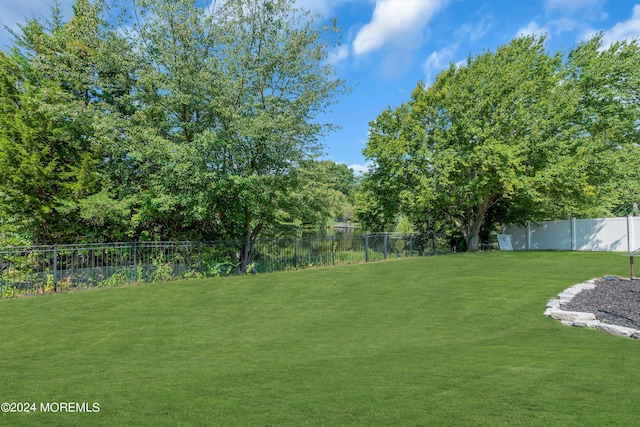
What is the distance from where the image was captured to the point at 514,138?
18781 mm

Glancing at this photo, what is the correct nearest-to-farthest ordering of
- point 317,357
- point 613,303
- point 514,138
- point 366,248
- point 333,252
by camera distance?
point 317,357, point 613,303, point 333,252, point 366,248, point 514,138

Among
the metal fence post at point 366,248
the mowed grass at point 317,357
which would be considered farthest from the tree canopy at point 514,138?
the mowed grass at point 317,357

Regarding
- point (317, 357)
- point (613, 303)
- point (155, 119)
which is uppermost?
point (155, 119)

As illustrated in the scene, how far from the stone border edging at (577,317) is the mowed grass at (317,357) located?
34cm

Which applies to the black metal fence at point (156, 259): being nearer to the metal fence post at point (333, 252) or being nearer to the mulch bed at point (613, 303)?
the metal fence post at point (333, 252)

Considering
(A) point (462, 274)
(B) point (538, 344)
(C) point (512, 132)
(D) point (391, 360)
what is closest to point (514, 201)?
(C) point (512, 132)


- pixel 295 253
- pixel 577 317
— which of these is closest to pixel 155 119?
pixel 295 253

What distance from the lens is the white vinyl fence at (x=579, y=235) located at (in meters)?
18.6

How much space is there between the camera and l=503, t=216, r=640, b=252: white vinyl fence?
61.1 feet

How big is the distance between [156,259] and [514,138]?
17.7 metres

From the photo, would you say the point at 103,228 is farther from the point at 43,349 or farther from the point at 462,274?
the point at 462,274

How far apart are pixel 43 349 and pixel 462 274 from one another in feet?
38.1

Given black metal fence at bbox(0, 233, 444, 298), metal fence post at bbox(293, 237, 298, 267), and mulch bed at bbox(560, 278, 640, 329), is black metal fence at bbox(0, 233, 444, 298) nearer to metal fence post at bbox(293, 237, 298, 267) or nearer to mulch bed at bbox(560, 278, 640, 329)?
metal fence post at bbox(293, 237, 298, 267)

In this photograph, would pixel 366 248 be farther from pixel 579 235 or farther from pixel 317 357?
pixel 317 357
